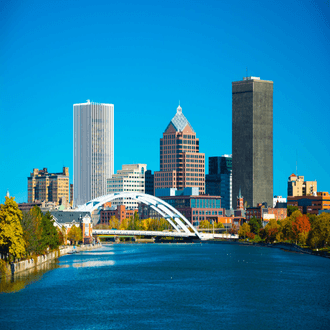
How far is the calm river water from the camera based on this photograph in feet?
191

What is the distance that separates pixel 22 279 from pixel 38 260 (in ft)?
66.7

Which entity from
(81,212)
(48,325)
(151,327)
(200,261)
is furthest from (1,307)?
(81,212)

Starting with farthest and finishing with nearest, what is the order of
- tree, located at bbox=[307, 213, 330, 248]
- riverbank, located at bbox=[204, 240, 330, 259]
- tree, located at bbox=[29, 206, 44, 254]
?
tree, located at bbox=[307, 213, 330, 248] < riverbank, located at bbox=[204, 240, 330, 259] < tree, located at bbox=[29, 206, 44, 254]

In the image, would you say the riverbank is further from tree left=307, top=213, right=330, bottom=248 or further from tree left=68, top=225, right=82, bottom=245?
tree left=68, top=225, right=82, bottom=245

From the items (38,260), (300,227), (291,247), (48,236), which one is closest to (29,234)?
(38,260)

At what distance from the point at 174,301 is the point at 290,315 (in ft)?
40.9

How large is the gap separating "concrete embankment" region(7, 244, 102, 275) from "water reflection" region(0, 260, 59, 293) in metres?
0.58

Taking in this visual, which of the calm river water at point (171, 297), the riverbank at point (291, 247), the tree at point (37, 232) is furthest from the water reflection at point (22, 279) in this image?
the riverbank at point (291, 247)

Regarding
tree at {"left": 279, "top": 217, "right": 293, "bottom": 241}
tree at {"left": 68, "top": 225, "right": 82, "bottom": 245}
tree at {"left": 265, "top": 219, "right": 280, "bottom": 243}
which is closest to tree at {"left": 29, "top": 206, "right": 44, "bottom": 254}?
tree at {"left": 68, "top": 225, "right": 82, "bottom": 245}

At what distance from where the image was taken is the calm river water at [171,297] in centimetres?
5819

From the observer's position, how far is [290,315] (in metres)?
61.3

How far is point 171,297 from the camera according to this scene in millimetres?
71562

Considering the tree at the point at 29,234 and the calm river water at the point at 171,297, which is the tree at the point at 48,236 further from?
the tree at the point at 29,234

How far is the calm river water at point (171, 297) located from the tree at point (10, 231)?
4.03m
